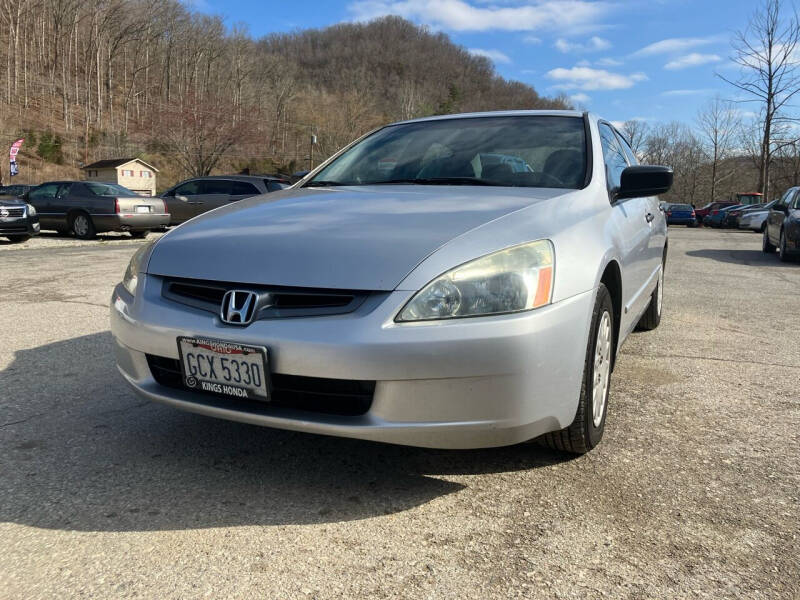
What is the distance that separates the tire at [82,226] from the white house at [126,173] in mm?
30809

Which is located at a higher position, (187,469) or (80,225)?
(80,225)

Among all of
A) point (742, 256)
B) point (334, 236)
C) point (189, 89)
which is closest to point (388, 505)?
point (334, 236)

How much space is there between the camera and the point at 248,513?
210 cm

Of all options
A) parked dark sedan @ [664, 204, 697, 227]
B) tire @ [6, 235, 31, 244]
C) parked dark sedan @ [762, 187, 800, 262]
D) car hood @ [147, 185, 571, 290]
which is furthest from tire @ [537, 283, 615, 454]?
parked dark sedan @ [664, 204, 697, 227]

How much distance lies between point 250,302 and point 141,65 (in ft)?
242

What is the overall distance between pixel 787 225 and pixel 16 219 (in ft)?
47.6

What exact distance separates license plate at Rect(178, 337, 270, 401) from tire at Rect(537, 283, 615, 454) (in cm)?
108

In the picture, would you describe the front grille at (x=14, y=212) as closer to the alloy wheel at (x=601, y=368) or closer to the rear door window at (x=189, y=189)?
the rear door window at (x=189, y=189)

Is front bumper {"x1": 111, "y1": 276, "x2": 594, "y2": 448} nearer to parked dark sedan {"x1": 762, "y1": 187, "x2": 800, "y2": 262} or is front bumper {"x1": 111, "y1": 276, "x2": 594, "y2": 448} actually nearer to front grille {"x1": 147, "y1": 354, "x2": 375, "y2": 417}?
front grille {"x1": 147, "y1": 354, "x2": 375, "y2": 417}

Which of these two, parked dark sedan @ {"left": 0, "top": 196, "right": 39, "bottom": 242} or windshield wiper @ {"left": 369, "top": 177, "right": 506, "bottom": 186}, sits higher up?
windshield wiper @ {"left": 369, "top": 177, "right": 506, "bottom": 186}

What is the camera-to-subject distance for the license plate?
2.04 metres

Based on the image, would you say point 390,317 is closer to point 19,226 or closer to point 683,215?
point 19,226

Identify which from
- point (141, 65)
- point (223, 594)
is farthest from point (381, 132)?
point (141, 65)

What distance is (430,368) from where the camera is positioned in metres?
1.93
